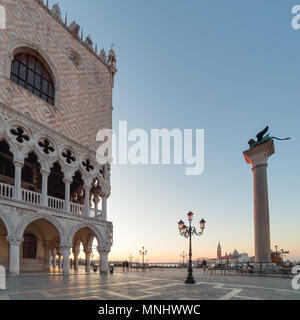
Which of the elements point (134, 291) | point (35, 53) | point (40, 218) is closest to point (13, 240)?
point (40, 218)

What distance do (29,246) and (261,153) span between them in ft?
56.4

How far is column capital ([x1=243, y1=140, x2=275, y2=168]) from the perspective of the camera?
67.6ft

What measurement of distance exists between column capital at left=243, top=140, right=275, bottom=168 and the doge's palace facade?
34.7ft

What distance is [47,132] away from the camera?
1661cm

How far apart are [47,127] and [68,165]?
2612 mm

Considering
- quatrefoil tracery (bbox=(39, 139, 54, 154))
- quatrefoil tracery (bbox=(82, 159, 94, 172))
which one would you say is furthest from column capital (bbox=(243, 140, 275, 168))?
quatrefoil tracery (bbox=(39, 139, 54, 154))

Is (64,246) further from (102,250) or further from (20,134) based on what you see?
(20,134)

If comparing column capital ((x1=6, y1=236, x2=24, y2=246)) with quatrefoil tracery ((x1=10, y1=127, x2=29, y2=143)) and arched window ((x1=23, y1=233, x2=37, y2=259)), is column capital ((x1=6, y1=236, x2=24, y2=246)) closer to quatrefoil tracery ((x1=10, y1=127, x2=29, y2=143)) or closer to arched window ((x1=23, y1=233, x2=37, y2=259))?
quatrefoil tracery ((x1=10, y1=127, x2=29, y2=143))

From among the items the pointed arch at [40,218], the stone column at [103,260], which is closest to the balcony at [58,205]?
the pointed arch at [40,218]

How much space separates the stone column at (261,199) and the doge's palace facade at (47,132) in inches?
393
